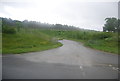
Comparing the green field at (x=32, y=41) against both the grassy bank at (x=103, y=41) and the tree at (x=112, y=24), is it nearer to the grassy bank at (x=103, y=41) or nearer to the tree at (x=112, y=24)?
the grassy bank at (x=103, y=41)

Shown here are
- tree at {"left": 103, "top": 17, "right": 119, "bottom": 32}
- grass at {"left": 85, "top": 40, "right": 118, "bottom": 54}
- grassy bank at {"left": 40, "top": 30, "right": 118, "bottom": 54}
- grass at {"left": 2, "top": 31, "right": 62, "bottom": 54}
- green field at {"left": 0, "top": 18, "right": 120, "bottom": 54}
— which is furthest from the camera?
tree at {"left": 103, "top": 17, "right": 119, "bottom": 32}

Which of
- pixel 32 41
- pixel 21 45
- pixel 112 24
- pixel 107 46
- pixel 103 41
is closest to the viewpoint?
pixel 21 45

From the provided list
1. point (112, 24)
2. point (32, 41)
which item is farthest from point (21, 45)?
point (112, 24)

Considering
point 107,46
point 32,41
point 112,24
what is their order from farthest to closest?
1. point 112,24
2. point 32,41
3. point 107,46

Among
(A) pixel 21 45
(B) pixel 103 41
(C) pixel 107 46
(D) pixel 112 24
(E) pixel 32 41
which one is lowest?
(C) pixel 107 46

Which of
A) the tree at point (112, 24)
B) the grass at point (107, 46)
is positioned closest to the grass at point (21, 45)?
Answer: the grass at point (107, 46)

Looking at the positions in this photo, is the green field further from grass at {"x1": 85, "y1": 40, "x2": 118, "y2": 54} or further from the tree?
the tree

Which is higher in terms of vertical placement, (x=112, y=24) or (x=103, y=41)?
(x=112, y=24)

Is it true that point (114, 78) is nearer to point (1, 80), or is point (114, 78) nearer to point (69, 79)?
point (69, 79)

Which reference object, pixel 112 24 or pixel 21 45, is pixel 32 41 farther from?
pixel 112 24

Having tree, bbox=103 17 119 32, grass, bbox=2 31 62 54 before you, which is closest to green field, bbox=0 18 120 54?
grass, bbox=2 31 62 54

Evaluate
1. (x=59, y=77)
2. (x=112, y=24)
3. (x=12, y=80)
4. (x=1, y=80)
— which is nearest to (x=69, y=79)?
(x=59, y=77)

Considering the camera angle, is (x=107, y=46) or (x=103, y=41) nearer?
(x=107, y=46)

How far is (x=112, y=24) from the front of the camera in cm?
6425
